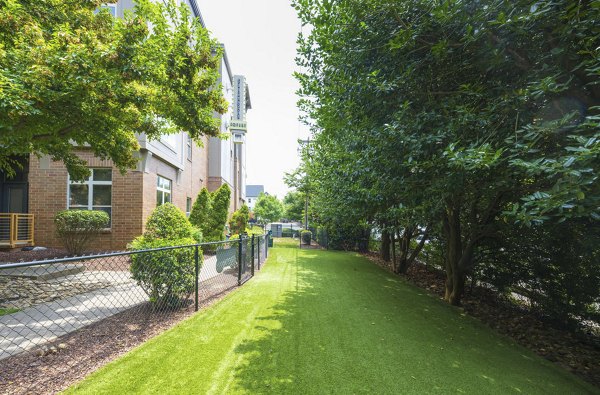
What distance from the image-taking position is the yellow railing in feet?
30.3

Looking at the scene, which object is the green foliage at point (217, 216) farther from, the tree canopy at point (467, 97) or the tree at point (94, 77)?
the tree canopy at point (467, 97)

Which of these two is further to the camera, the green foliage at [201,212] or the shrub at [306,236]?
the shrub at [306,236]

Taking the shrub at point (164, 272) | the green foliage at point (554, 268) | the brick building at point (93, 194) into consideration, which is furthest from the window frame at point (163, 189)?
the green foliage at point (554, 268)

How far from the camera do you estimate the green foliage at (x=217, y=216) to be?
13.0 meters

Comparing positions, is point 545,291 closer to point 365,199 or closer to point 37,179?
point 365,199

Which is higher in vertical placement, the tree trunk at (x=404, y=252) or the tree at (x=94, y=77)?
the tree at (x=94, y=77)

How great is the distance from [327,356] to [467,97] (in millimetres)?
4055

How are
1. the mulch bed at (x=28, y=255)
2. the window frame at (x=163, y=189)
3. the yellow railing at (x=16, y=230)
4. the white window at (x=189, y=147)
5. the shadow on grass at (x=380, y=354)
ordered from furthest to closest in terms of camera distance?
the white window at (x=189, y=147), the window frame at (x=163, y=189), the yellow railing at (x=16, y=230), the mulch bed at (x=28, y=255), the shadow on grass at (x=380, y=354)

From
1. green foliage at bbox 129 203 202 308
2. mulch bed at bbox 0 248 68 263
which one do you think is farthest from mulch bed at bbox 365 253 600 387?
mulch bed at bbox 0 248 68 263

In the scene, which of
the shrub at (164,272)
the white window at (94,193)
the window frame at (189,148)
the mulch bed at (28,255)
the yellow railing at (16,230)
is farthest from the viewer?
the window frame at (189,148)

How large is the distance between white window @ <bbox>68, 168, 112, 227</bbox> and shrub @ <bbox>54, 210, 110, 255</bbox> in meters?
0.71

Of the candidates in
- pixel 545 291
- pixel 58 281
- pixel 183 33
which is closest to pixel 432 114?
pixel 545 291

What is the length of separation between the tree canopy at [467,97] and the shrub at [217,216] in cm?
884

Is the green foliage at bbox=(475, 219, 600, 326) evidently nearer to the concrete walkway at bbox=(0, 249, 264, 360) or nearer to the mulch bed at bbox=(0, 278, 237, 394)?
the mulch bed at bbox=(0, 278, 237, 394)
